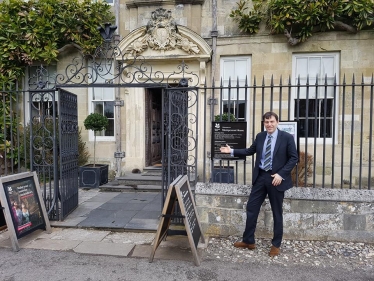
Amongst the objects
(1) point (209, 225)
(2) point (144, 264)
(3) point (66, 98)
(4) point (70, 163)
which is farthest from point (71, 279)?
(3) point (66, 98)

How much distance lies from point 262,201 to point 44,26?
750 centimetres

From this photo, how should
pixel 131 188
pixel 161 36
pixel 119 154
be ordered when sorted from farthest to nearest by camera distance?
pixel 119 154 < pixel 161 36 < pixel 131 188

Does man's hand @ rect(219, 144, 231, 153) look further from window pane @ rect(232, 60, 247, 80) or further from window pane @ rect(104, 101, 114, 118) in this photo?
window pane @ rect(104, 101, 114, 118)

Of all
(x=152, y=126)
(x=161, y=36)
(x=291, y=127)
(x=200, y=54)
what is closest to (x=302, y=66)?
(x=200, y=54)

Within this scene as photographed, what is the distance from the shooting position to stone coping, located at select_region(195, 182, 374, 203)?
4.26m

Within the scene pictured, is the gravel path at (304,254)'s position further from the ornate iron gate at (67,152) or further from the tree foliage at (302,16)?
the tree foliage at (302,16)

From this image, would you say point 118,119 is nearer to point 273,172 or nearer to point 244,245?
point 244,245

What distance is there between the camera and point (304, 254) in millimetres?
3959

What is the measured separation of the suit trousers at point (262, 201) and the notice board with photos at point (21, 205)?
319cm

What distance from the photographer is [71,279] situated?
334 centimetres

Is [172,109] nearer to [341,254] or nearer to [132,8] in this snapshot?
[341,254]

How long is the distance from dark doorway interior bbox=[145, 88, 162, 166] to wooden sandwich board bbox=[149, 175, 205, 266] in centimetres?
486

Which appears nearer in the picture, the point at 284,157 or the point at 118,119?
the point at 284,157

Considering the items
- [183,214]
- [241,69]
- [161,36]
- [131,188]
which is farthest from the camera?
[241,69]
